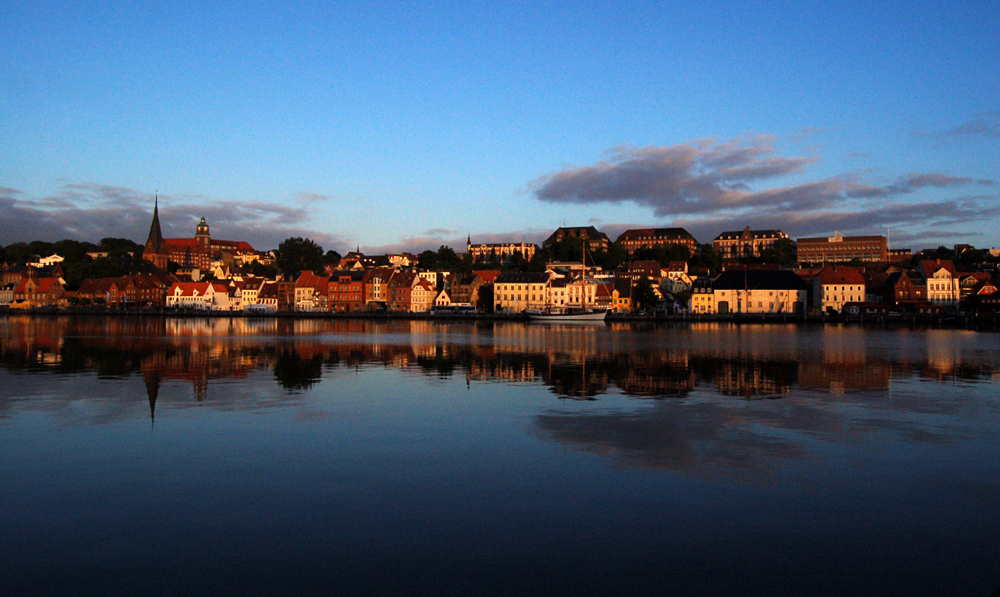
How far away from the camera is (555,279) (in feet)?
360

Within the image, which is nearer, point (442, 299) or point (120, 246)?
point (442, 299)

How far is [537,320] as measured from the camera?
88875 mm

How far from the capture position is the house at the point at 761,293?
3861 inches

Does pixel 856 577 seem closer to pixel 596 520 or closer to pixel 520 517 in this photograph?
pixel 596 520

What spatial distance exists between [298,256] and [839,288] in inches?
4026

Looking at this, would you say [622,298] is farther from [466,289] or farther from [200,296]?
[200,296]

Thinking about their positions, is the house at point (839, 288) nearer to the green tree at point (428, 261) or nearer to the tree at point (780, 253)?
the tree at point (780, 253)

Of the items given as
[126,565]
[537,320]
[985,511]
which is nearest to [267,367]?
[126,565]

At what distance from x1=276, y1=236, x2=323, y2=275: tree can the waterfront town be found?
11.7 inches

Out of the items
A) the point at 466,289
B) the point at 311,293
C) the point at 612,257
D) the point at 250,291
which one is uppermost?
the point at 612,257

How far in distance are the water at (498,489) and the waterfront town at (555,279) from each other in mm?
80812

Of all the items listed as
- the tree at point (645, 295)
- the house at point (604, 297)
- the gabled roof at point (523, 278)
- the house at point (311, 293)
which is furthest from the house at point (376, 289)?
the tree at point (645, 295)

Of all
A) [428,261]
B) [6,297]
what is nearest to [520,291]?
[428,261]

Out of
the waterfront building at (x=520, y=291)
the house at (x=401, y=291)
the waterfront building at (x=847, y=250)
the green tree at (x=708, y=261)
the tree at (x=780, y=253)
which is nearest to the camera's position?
the waterfront building at (x=520, y=291)
